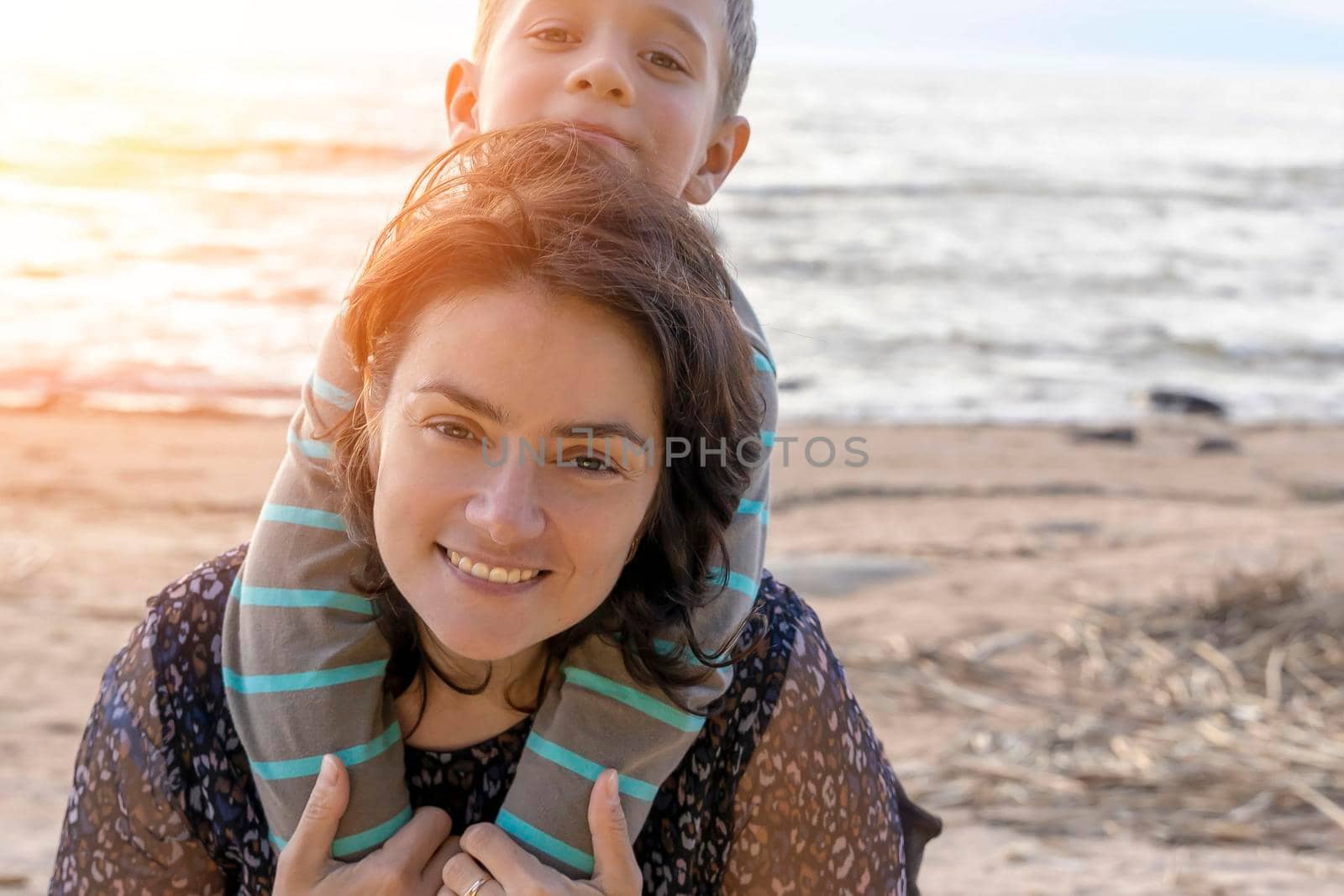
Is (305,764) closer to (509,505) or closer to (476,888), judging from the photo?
(476,888)

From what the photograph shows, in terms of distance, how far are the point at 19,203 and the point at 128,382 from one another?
34.2 ft

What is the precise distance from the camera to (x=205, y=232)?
1734 centimetres

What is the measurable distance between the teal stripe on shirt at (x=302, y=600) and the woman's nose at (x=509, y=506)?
0.32 m

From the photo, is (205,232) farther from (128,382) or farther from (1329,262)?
(1329,262)

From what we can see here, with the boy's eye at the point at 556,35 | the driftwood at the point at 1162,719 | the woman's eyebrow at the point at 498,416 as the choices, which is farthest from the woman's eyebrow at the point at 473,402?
the driftwood at the point at 1162,719

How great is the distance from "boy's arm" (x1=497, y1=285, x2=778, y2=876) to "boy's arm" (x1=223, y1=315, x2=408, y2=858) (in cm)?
19

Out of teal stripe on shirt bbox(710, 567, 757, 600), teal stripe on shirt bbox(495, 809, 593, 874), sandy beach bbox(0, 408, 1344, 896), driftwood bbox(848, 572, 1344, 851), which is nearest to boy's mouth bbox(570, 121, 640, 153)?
teal stripe on shirt bbox(710, 567, 757, 600)

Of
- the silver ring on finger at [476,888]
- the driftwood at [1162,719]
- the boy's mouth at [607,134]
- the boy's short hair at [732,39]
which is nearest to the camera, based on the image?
the silver ring on finger at [476,888]

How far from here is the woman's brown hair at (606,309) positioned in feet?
5.47

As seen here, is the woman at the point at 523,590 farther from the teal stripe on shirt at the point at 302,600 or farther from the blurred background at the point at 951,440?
the blurred background at the point at 951,440

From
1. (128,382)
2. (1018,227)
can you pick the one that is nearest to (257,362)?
(128,382)

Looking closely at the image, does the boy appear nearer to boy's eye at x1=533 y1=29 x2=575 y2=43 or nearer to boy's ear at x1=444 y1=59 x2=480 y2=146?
boy's eye at x1=533 y1=29 x2=575 y2=43

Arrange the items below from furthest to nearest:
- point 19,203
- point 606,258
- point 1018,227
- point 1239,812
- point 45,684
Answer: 1. point 1018,227
2. point 19,203
3. point 45,684
4. point 1239,812
5. point 606,258

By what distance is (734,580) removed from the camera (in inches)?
76.2
